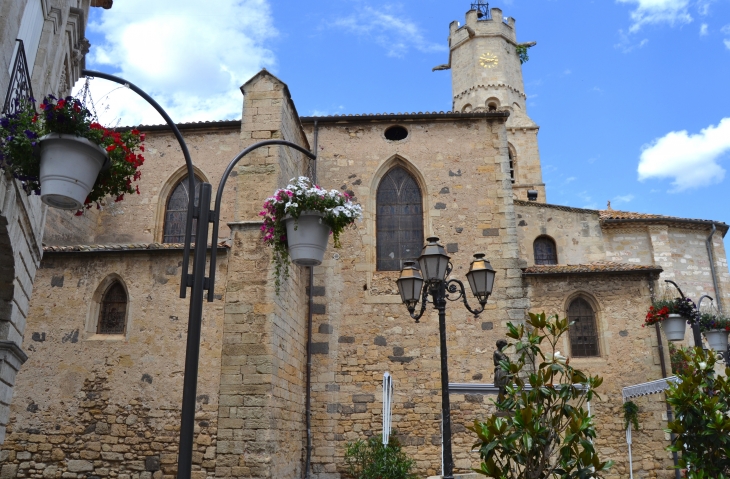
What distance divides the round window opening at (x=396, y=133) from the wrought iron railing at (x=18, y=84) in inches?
393

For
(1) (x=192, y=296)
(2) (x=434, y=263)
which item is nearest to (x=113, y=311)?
(2) (x=434, y=263)

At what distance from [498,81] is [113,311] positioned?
2281cm

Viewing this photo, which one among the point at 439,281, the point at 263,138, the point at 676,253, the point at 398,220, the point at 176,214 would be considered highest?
the point at 676,253

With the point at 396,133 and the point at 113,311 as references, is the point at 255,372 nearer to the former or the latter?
the point at 113,311

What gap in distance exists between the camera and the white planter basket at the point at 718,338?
11.4 metres

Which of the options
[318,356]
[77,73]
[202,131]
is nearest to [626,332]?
[318,356]

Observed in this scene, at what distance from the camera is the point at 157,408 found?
10945mm

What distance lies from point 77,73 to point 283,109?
14.7 ft

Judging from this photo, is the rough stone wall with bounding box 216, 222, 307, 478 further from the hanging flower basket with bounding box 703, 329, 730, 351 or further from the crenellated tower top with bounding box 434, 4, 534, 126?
the crenellated tower top with bounding box 434, 4, 534, 126

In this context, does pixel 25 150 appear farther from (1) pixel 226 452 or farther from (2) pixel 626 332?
(2) pixel 626 332

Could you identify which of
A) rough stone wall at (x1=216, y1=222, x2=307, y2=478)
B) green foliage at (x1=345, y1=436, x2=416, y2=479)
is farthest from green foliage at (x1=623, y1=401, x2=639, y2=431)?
rough stone wall at (x1=216, y1=222, x2=307, y2=478)

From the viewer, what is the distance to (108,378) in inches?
441

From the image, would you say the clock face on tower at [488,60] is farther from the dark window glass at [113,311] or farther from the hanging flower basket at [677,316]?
the dark window glass at [113,311]

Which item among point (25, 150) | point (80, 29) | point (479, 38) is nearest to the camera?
point (25, 150)
